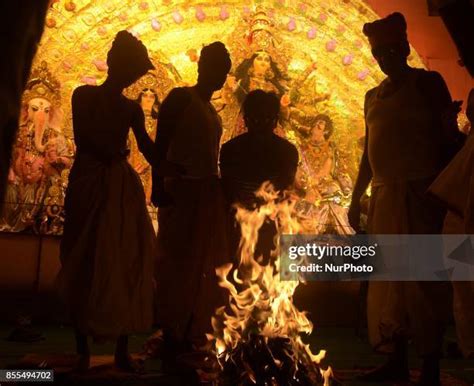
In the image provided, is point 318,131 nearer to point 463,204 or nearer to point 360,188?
point 360,188

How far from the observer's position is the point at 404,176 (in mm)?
3438

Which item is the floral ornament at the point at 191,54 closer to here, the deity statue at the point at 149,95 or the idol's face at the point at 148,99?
the deity statue at the point at 149,95

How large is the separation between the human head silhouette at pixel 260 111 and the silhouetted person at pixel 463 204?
1.31 m

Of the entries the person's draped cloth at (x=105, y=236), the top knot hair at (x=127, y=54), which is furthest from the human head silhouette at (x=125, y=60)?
A: the person's draped cloth at (x=105, y=236)

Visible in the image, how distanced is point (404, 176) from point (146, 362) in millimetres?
1890

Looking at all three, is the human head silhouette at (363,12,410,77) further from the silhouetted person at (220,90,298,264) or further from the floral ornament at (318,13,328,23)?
the floral ornament at (318,13,328,23)

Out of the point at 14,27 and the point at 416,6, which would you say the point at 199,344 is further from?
the point at 416,6

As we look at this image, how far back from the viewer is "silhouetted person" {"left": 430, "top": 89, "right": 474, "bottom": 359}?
105 inches

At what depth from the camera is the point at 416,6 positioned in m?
8.03

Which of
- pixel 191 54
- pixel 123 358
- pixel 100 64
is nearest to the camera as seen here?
pixel 123 358

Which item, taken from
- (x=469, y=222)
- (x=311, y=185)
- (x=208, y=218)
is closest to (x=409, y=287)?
(x=469, y=222)

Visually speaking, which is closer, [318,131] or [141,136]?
[141,136]

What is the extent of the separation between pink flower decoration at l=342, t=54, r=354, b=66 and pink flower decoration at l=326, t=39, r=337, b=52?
191 mm

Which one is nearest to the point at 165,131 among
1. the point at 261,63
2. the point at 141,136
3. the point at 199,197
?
the point at 141,136
